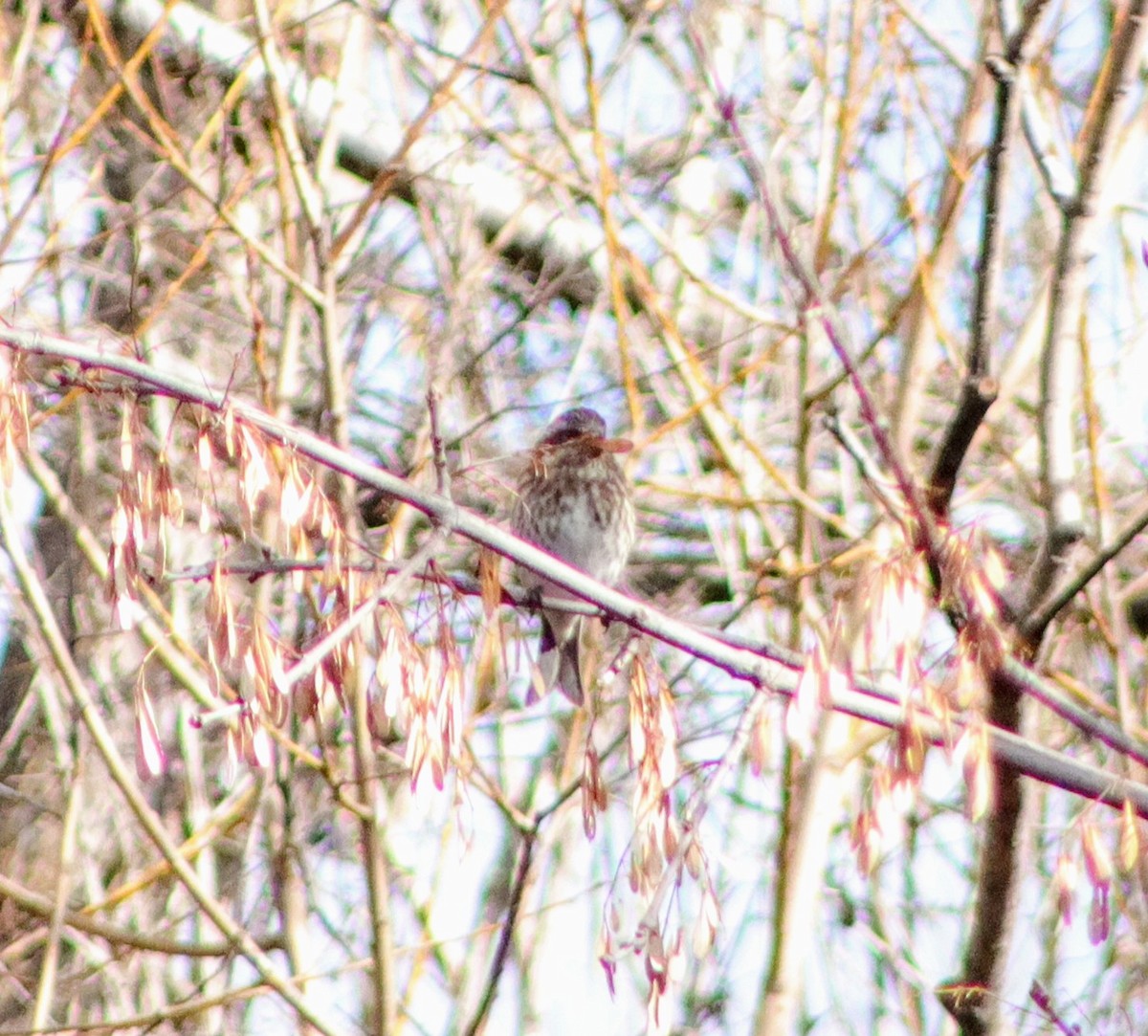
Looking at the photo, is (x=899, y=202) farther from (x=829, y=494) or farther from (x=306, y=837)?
(x=306, y=837)

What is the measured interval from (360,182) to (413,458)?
1164mm

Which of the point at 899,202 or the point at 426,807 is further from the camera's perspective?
the point at 899,202

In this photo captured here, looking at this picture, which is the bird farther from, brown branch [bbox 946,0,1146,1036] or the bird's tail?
brown branch [bbox 946,0,1146,1036]

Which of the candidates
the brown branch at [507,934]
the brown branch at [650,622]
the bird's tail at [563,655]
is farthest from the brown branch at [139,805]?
the brown branch at [650,622]

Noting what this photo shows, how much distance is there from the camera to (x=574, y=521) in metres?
4.35

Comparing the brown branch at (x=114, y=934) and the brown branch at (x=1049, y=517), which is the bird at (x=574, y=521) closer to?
the brown branch at (x=114, y=934)

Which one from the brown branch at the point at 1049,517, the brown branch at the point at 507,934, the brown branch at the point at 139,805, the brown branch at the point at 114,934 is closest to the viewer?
the brown branch at the point at 1049,517

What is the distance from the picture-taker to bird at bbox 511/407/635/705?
171 inches

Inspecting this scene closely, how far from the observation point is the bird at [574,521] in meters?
4.34

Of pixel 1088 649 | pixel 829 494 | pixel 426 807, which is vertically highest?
pixel 829 494

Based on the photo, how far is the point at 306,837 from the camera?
538cm

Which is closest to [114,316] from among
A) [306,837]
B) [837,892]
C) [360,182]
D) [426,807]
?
[360,182]

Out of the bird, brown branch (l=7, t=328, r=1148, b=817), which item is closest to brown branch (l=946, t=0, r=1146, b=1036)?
brown branch (l=7, t=328, r=1148, b=817)

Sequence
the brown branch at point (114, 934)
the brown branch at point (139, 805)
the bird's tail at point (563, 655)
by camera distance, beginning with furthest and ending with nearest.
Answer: the bird's tail at point (563, 655) < the brown branch at point (114, 934) < the brown branch at point (139, 805)
